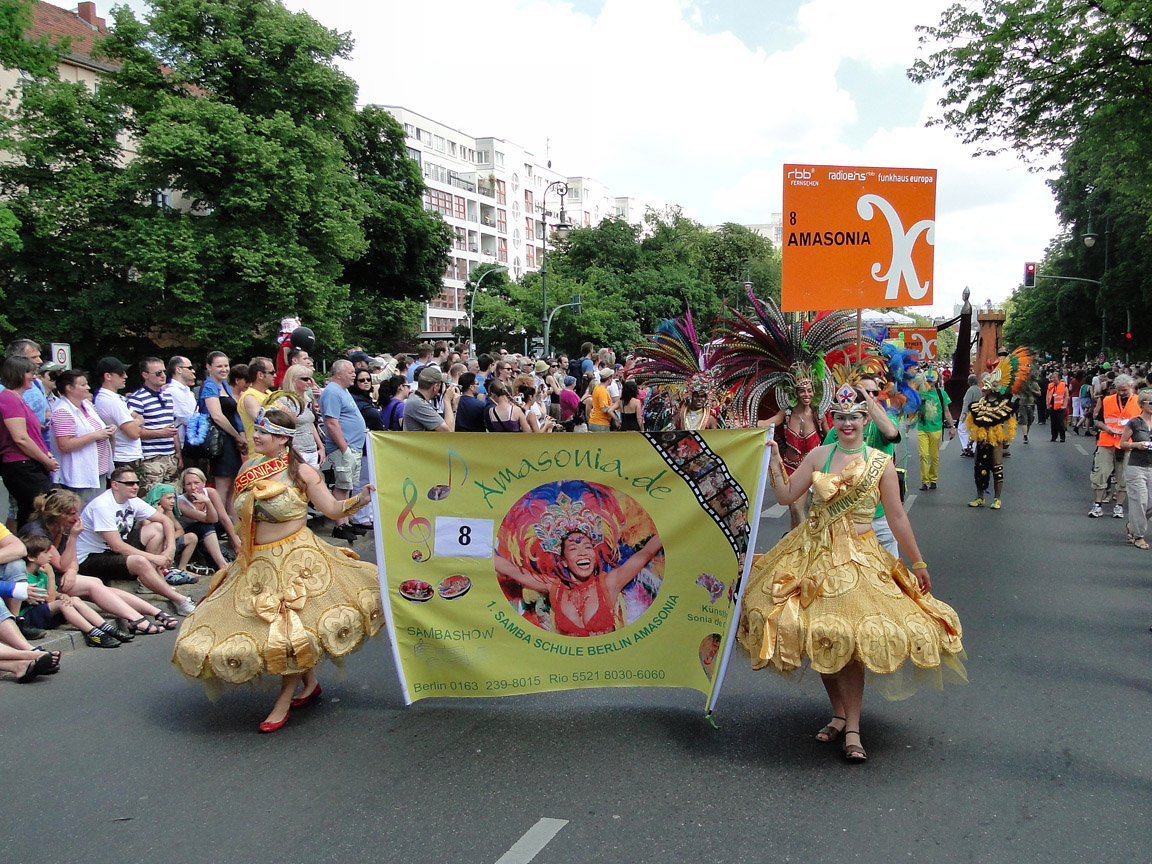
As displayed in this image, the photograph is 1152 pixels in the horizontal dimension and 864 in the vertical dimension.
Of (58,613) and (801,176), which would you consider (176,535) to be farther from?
(801,176)

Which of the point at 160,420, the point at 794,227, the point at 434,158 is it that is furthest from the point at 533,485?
the point at 434,158

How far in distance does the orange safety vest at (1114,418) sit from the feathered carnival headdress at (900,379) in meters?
2.50

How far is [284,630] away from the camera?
4.73 m

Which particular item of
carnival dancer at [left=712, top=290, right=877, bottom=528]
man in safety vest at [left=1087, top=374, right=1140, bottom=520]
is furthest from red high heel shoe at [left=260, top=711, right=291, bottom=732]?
man in safety vest at [left=1087, top=374, right=1140, bottom=520]

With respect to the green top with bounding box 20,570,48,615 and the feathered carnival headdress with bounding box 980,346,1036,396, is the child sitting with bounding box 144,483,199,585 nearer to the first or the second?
the green top with bounding box 20,570,48,615

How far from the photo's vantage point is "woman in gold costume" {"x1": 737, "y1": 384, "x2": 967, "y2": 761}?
14.0 feet

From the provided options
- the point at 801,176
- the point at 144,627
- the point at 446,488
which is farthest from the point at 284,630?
the point at 801,176

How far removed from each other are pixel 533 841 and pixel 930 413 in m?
11.1

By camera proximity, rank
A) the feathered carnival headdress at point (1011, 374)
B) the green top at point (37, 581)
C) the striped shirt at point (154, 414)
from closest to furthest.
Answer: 1. the green top at point (37, 581)
2. the striped shirt at point (154, 414)
3. the feathered carnival headdress at point (1011, 374)

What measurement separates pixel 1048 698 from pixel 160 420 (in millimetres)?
7768

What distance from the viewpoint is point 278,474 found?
4973mm

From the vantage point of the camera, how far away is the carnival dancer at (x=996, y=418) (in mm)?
12227

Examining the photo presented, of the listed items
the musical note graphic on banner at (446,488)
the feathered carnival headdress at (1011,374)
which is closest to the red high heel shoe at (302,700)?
the musical note graphic on banner at (446,488)

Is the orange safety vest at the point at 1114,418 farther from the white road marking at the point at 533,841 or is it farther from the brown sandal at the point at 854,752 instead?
the white road marking at the point at 533,841
